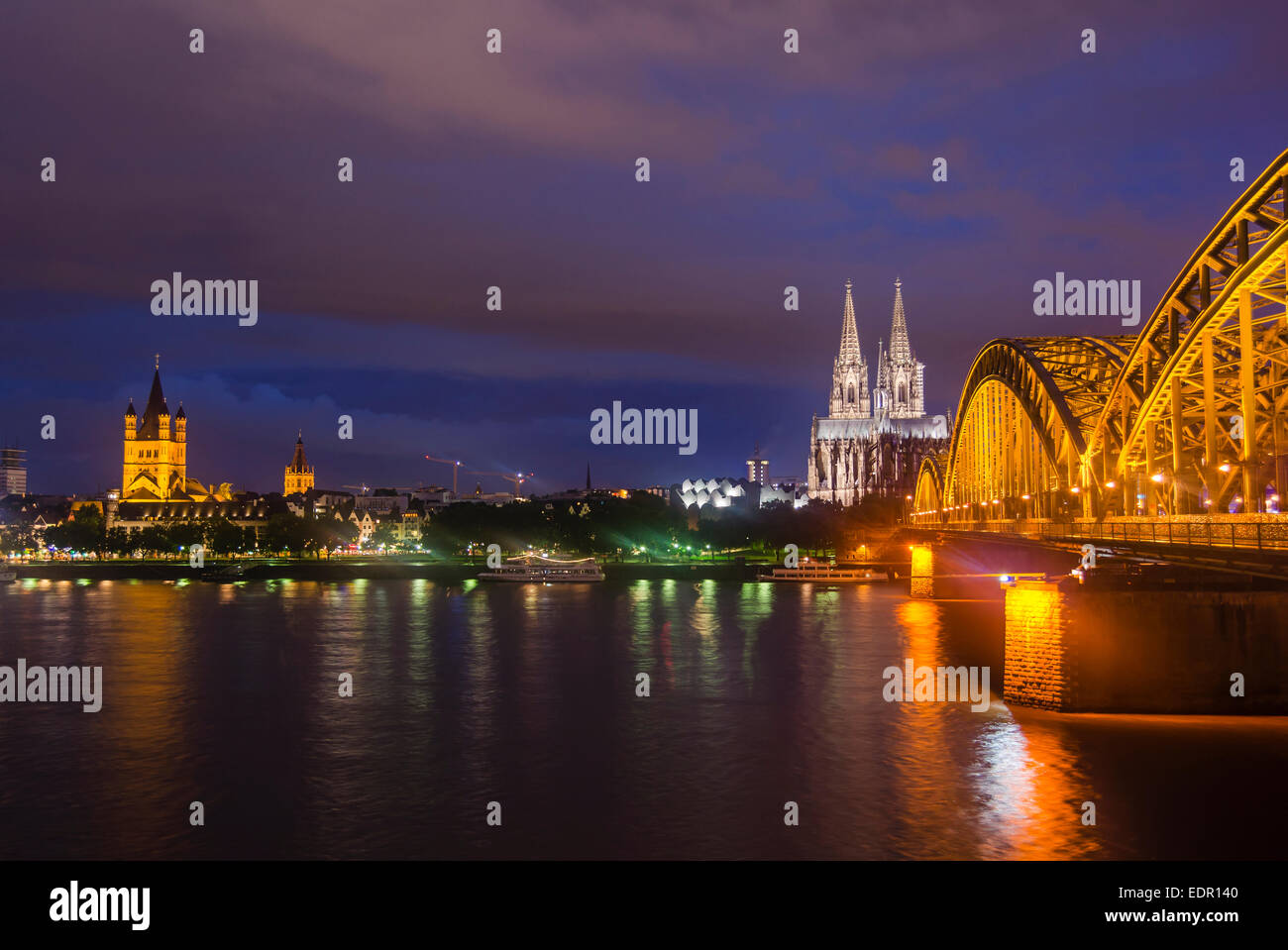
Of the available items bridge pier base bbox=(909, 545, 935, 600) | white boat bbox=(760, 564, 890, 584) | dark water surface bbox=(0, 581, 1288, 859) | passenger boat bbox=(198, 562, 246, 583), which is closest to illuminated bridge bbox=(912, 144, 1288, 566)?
dark water surface bbox=(0, 581, 1288, 859)

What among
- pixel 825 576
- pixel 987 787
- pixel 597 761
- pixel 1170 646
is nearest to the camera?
pixel 987 787

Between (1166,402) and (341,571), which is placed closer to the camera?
(1166,402)

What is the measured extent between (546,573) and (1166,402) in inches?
3535

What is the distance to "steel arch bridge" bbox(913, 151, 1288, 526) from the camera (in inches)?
1308

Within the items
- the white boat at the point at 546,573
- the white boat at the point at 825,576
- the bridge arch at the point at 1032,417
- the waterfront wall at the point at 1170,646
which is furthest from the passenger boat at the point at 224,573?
the waterfront wall at the point at 1170,646

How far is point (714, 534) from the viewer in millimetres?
168375

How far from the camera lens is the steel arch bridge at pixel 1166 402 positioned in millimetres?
33219

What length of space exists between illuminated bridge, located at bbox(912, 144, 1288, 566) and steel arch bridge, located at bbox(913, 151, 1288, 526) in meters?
0.08

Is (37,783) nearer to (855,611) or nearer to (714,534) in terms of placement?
(855,611)

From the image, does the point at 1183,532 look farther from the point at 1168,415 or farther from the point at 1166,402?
the point at 1168,415

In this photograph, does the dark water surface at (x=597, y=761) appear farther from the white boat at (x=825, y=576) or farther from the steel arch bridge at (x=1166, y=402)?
the white boat at (x=825, y=576)

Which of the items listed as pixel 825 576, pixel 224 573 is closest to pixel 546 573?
pixel 825 576

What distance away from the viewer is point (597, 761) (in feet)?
115

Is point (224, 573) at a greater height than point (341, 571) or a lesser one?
lesser
